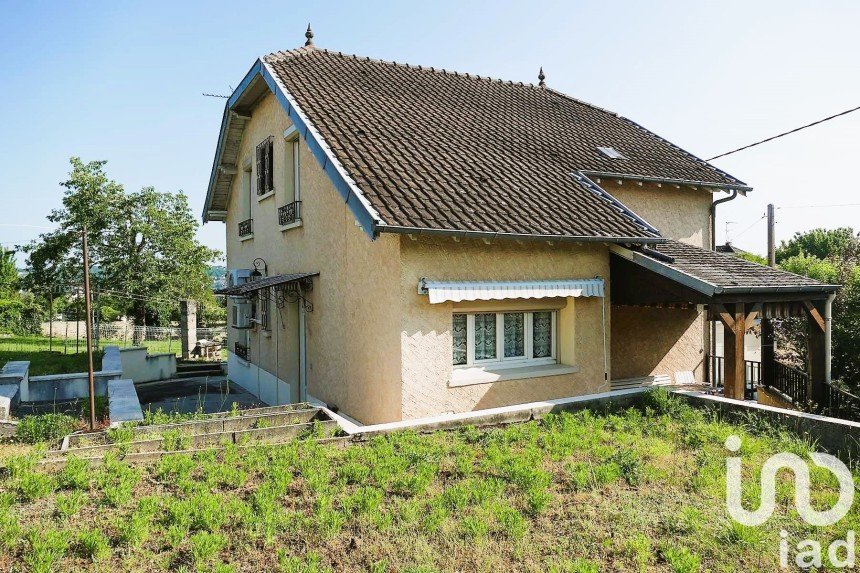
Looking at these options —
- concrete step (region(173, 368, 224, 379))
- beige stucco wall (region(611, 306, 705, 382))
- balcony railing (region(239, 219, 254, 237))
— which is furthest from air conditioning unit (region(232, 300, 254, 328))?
beige stucco wall (region(611, 306, 705, 382))

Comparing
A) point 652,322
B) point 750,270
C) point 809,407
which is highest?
point 750,270

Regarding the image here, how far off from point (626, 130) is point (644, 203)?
465 centimetres

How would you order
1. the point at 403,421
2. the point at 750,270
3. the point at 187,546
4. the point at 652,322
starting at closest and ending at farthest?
the point at 187,546 < the point at 403,421 < the point at 750,270 < the point at 652,322

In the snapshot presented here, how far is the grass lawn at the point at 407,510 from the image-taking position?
5.04 m

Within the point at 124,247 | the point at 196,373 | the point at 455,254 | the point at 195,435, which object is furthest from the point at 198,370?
the point at 124,247

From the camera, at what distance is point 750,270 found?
12.0 metres

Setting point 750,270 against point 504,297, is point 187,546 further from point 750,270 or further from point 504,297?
point 750,270

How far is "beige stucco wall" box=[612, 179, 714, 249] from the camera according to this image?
49.4ft

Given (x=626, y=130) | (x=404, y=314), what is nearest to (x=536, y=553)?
(x=404, y=314)

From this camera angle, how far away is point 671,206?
1587cm

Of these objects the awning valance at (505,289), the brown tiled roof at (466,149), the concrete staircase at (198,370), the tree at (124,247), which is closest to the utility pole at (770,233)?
the brown tiled roof at (466,149)

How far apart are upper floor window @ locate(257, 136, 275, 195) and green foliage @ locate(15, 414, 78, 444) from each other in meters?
7.82

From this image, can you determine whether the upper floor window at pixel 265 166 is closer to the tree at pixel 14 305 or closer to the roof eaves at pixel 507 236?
the roof eaves at pixel 507 236

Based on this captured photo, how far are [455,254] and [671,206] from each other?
29.1 feet
